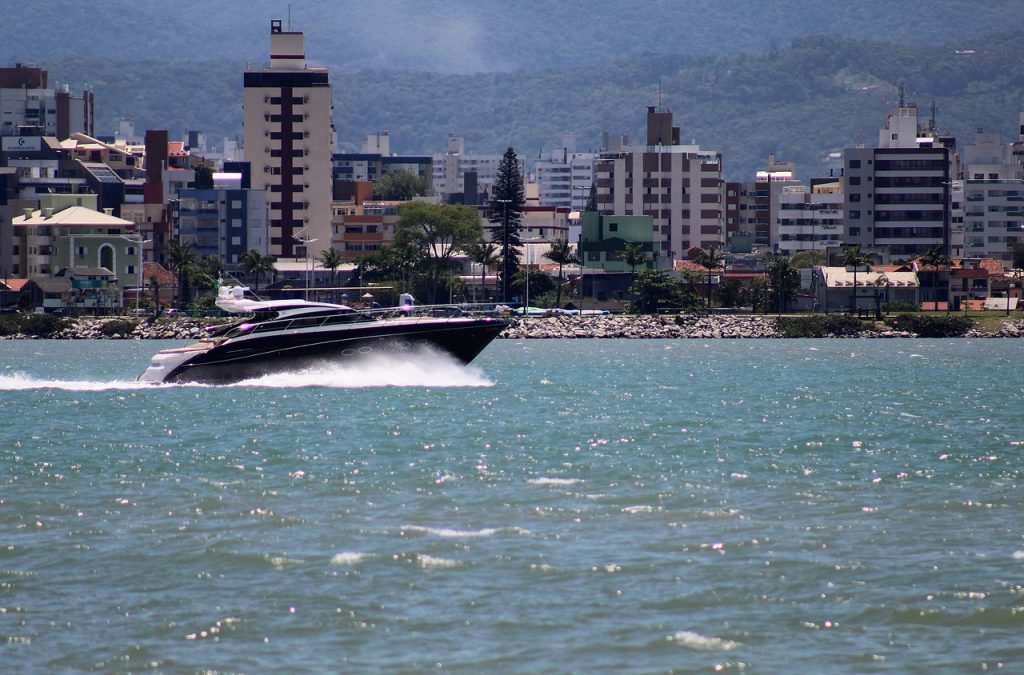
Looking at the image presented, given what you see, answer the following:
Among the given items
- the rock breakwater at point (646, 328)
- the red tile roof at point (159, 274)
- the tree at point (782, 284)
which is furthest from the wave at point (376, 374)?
the red tile roof at point (159, 274)

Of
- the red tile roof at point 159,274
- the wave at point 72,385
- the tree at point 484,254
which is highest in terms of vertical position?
the tree at point 484,254

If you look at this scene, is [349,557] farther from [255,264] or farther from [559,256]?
[255,264]

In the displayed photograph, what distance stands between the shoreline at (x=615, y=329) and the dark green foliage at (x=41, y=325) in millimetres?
567

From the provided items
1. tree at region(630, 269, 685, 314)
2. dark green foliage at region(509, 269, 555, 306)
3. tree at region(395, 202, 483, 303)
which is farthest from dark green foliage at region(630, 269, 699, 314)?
tree at region(395, 202, 483, 303)

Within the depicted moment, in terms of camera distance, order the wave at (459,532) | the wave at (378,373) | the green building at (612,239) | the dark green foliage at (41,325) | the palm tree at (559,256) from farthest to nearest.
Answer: the green building at (612,239) → the palm tree at (559,256) → the dark green foliage at (41,325) → the wave at (378,373) → the wave at (459,532)

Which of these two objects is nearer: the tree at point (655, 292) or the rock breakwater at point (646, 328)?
the rock breakwater at point (646, 328)

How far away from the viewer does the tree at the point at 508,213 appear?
159 m

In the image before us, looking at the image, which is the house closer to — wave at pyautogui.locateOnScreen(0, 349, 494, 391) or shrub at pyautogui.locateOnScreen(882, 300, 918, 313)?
shrub at pyautogui.locateOnScreen(882, 300, 918, 313)

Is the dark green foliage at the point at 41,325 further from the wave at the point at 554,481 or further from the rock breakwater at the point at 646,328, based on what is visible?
the wave at the point at 554,481

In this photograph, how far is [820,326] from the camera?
139 m

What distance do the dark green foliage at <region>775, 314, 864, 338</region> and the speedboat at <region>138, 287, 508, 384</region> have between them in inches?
3229

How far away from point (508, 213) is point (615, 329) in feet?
78.1

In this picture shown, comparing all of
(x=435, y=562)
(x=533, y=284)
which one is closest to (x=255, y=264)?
(x=533, y=284)

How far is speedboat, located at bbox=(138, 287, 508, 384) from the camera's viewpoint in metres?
58.2
